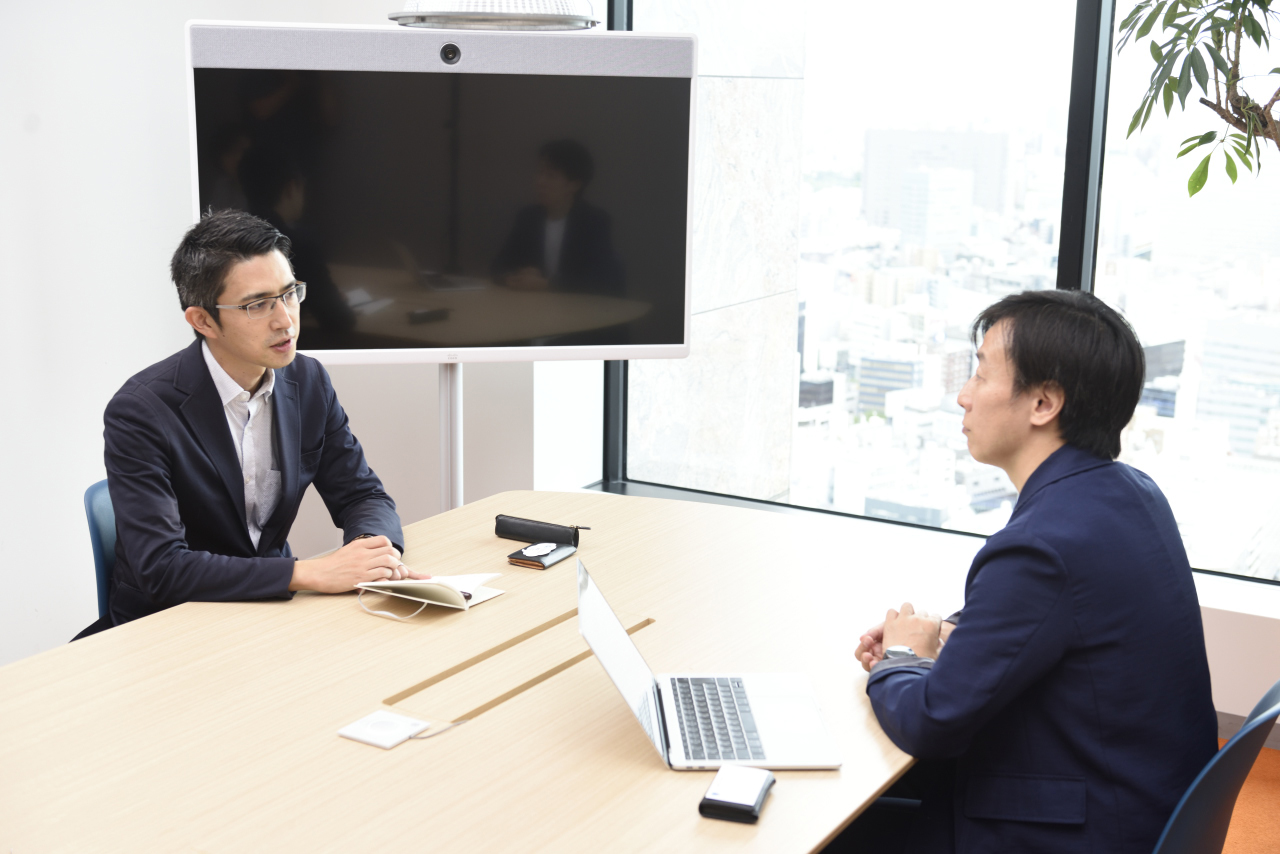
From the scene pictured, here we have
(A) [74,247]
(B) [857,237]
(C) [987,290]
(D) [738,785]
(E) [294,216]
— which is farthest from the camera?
(B) [857,237]

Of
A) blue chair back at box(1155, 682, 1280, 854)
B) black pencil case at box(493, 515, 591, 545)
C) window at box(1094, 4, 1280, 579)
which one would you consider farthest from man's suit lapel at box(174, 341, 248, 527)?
window at box(1094, 4, 1280, 579)

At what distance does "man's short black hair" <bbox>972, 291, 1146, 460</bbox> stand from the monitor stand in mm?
2013

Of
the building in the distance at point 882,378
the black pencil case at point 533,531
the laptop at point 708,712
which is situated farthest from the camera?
the building in the distance at point 882,378

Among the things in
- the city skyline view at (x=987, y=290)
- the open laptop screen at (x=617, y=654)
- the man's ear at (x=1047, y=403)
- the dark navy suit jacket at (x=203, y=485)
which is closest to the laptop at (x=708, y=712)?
the open laptop screen at (x=617, y=654)

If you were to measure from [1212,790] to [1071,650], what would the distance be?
242 mm

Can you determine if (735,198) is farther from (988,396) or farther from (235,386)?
(988,396)

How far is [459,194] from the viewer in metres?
3.07

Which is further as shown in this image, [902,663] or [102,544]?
[102,544]

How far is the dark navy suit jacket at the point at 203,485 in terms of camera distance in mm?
2115

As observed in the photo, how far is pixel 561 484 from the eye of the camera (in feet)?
13.4

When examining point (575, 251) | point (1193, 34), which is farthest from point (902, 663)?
point (575, 251)

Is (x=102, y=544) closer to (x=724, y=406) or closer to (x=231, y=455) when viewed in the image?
(x=231, y=455)

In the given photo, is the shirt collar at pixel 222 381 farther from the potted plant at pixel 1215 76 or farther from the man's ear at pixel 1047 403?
the potted plant at pixel 1215 76

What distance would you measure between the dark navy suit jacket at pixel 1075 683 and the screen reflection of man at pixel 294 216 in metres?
2.07
